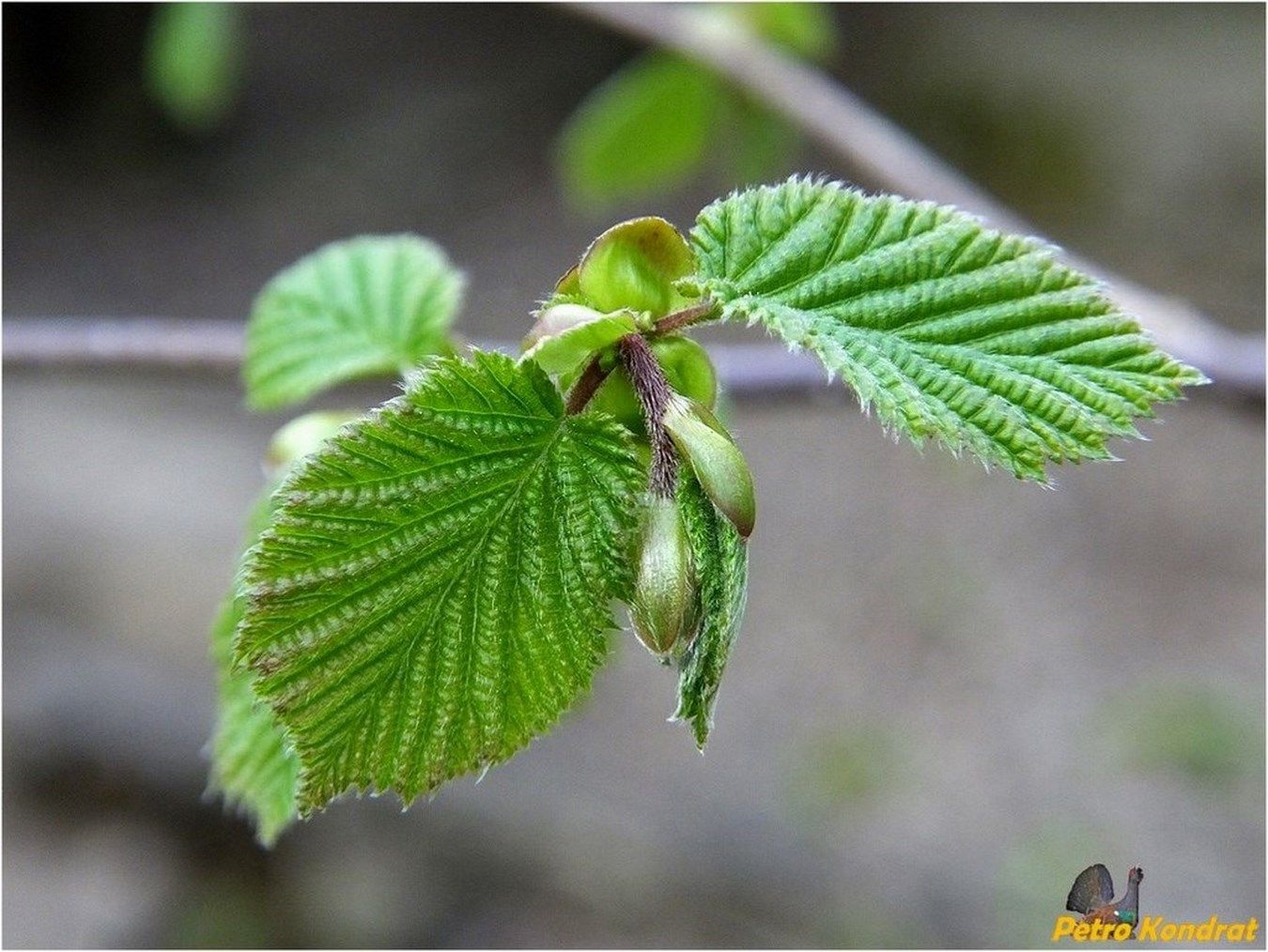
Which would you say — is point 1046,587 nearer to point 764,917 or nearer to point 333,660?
point 764,917

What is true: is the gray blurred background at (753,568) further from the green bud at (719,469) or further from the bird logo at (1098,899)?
the green bud at (719,469)

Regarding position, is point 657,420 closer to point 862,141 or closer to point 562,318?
point 562,318

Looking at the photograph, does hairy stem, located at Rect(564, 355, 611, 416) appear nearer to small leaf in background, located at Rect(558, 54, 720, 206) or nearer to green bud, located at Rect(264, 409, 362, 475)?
green bud, located at Rect(264, 409, 362, 475)

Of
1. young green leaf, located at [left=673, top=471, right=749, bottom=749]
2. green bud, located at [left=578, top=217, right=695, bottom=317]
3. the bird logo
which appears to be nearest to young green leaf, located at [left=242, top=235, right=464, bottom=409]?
green bud, located at [left=578, top=217, right=695, bottom=317]

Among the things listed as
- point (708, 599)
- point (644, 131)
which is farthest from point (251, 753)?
point (644, 131)

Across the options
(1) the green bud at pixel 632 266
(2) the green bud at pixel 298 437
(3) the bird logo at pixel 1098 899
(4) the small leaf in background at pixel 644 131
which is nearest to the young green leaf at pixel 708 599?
(1) the green bud at pixel 632 266

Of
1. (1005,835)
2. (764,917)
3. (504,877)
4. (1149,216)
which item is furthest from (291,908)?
(1149,216)
